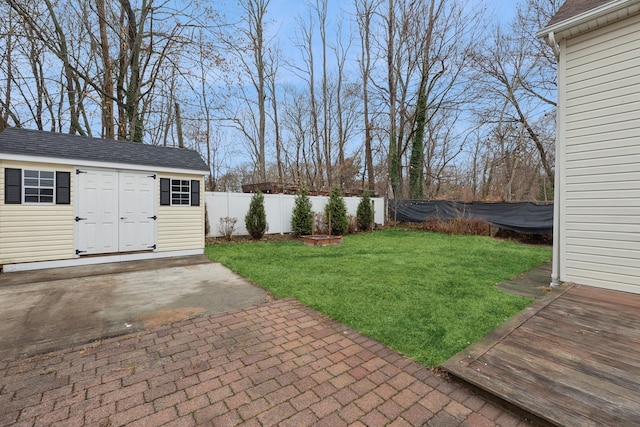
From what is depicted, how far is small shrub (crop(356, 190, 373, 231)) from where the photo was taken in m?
12.2

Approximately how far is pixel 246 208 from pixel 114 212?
4.17 m

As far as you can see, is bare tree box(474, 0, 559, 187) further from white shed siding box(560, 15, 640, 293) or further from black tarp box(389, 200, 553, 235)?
white shed siding box(560, 15, 640, 293)

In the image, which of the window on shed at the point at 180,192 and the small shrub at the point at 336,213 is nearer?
the window on shed at the point at 180,192

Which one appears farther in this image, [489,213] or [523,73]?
[523,73]

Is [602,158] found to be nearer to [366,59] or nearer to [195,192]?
[195,192]

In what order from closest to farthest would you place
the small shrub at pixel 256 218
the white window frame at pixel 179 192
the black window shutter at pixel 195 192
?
1. the white window frame at pixel 179 192
2. the black window shutter at pixel 195 192
3. the small shrub at pixel 256 218

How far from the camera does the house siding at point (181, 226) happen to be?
23.2 ft

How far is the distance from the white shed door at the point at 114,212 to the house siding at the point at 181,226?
0.21 metres

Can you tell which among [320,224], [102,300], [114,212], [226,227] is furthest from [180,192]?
[320,224]

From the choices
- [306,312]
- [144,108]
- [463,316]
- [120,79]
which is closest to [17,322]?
[306,312]

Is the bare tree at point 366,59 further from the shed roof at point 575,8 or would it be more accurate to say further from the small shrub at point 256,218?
the shed roof at point 575,8

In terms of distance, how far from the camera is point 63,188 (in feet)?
19.4

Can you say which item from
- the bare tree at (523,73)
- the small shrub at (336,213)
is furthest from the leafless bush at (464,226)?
the bare tree at (523,73)

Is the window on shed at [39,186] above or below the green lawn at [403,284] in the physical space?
above
